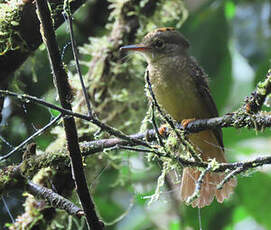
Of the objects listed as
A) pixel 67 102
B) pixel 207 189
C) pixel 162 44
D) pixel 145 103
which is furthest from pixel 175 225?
pixel 67 102

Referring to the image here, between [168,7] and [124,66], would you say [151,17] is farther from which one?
[124,66]

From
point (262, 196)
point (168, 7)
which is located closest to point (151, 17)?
point (168, 7)

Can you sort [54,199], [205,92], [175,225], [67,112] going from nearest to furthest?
[67,112] < [54,199] < [205,92] < [175,225]

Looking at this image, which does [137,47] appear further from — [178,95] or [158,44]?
[178,95]

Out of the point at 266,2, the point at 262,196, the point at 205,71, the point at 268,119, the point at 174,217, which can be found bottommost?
the point at 174,217

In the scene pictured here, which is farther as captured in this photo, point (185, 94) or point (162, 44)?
point (162, 44)

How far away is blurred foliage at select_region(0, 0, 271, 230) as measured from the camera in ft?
10.5

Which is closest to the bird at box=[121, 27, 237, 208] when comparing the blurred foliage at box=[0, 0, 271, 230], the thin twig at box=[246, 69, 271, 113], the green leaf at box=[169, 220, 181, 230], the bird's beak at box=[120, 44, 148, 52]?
the bird's beak at box=[120, 44, 148, 52]

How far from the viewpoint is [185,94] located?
3094 mm

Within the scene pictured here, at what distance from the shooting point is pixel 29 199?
248 cm

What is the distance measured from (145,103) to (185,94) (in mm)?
716

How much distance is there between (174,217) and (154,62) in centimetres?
137

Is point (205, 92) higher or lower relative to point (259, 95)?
lower

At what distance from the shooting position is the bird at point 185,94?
9.62 ft
